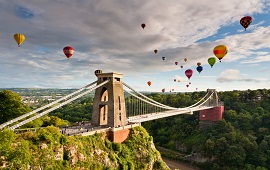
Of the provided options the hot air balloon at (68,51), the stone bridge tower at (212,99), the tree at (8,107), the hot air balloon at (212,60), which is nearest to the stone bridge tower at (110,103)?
the hot air balloon at (68,51)

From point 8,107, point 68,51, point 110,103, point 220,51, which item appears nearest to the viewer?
point 8,107

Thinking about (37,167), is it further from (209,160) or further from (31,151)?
(209,160)

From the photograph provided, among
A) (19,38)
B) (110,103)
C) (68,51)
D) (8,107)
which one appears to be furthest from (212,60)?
(8,107)

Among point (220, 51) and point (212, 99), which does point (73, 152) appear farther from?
point (212, 99)

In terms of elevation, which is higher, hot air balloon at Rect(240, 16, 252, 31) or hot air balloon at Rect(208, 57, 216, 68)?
hot air balloon at Rect(240, 16, 252, 31)

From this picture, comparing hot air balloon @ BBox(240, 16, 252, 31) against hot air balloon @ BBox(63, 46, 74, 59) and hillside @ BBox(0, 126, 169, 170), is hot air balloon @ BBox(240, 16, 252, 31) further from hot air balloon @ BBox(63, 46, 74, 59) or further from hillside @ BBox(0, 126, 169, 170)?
hot air balloon @ BBox(63, 46, 74, 59)

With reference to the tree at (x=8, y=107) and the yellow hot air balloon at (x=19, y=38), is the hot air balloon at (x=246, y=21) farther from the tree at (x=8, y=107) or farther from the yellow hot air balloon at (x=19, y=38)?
the tree at (x=8, y=107)

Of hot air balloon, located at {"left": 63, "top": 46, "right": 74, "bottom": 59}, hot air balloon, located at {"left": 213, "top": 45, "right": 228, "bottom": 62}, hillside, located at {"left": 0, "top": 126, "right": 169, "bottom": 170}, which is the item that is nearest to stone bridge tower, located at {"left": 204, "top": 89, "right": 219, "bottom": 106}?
hot air balloon, located at {"left": 213, "top": 45, "right": 228, "bottom": 62}
